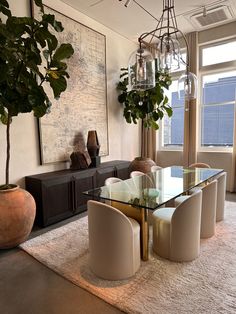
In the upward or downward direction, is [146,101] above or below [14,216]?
above

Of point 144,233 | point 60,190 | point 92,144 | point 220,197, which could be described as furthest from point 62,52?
point 220,197

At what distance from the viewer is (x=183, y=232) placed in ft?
7.48

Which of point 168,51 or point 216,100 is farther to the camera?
point 216,100

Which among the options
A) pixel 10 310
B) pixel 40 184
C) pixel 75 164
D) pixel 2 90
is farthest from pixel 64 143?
pixel 10 310

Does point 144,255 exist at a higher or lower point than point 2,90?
lower

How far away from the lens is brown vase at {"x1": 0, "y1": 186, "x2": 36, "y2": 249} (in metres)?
2.53

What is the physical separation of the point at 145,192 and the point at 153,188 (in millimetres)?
197

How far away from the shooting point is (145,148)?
6.05 m

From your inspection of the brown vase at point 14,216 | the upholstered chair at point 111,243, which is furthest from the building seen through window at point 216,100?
the brown vase at point 14,216

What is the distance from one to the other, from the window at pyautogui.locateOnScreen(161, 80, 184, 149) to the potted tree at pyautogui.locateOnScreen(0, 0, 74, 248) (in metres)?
3.53

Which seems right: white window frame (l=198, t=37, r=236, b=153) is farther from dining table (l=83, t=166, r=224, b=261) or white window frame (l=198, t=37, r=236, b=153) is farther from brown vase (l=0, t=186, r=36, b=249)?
brown vase (l=0, t=186, r=36, b=249)

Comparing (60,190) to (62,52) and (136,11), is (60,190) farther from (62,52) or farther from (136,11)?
(136,11)

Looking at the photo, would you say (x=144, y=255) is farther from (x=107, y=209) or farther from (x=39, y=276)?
(x=39, y=276)

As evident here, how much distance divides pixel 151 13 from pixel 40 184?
12.1ft
